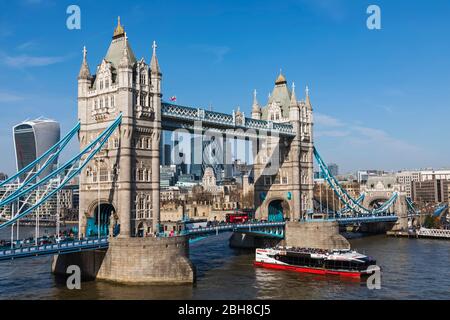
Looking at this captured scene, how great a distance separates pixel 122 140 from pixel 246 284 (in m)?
19.8

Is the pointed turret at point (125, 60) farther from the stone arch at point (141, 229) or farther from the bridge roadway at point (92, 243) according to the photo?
the bridge roadway at point (92, 243)

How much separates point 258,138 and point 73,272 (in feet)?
126

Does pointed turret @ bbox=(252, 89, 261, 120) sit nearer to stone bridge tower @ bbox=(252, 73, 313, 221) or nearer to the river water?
stone bridge tower @ bbox=(252, 73, 313, 221)

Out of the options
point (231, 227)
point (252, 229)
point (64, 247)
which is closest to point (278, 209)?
point (252, 229)

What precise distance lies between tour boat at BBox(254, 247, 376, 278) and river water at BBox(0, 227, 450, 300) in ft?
5.21

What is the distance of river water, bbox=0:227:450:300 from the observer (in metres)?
46.7

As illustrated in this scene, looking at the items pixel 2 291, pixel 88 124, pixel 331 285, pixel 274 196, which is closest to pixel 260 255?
pixel 331 285

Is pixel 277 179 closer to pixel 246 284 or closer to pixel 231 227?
pixel 231 227

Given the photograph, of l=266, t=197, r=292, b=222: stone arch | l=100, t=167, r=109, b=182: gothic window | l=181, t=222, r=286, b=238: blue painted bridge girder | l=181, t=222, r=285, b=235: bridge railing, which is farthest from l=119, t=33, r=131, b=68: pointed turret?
l=266, t=197, r=292, b=222: stone arch

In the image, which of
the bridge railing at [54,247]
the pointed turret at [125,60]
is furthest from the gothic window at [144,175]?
the pointed turret at [125,60]

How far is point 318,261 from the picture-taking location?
61.2 m

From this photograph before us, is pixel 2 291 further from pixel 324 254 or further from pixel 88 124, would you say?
pixel 324 254

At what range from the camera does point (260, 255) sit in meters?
66.4

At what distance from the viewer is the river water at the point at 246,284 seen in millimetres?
46656
